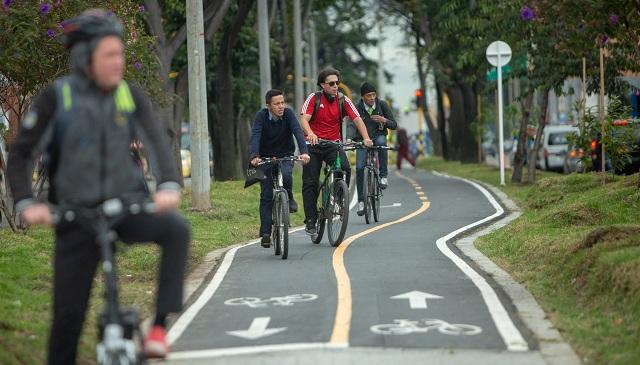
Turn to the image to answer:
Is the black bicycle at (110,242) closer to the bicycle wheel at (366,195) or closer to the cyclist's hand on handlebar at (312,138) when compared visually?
the cyclist's hand on handlebar at (312,138)

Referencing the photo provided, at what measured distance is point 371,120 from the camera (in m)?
20.2

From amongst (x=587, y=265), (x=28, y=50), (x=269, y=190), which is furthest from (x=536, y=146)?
(x=587, y=265)

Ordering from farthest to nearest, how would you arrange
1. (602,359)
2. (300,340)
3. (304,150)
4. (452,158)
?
(452,158), (304,150), (300,340), (602,359)

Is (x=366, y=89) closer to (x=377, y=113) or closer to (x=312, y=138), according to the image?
(x=377, y=113)

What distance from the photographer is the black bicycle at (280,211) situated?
1426 centimetres

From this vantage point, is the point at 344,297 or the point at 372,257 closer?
the point at 344,297

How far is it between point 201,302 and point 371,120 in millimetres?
9426

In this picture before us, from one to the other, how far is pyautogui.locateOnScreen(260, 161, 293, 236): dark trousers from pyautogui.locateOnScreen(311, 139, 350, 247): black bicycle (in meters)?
0.73

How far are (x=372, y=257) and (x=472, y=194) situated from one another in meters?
12.9

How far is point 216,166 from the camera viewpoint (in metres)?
36.7

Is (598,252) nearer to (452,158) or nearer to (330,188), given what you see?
(330,188)

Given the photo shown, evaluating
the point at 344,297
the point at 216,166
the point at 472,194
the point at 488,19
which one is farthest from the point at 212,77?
the point at 344,297

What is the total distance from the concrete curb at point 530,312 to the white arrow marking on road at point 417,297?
65 centimetres

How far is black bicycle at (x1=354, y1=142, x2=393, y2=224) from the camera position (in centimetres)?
1914
